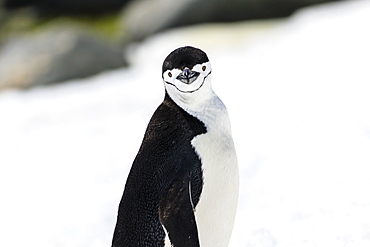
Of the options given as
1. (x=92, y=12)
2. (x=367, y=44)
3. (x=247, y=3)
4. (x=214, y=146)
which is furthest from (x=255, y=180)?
(x=92, y=12)

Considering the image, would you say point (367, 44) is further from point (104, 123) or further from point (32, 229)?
point (32, 229)

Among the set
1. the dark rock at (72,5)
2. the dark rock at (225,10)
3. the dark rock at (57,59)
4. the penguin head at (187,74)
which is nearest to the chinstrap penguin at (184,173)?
Result: the penguin head at (187,74)

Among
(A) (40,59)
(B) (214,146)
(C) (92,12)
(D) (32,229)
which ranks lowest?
(D) (32,229)

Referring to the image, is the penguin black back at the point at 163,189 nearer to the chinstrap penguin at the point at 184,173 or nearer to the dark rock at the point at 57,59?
the chinstrap penguin at the point at 184,173

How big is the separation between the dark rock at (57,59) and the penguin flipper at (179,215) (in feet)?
12.3

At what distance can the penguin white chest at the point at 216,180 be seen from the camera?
1571 millimetres

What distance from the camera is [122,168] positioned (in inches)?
114

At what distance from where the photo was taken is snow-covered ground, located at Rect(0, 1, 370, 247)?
2.15 m

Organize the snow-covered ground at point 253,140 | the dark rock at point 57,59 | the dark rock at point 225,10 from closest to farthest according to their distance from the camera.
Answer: the snow-covered ground at point 253,140 → the dark rock at point 57,59 → the dark rock at point 225,10

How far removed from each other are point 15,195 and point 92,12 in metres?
6.66

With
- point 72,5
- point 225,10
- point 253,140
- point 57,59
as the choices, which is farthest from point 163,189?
point 72,5

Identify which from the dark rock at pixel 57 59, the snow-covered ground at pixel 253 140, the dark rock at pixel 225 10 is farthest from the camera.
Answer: the dark rock at pixel 225 10

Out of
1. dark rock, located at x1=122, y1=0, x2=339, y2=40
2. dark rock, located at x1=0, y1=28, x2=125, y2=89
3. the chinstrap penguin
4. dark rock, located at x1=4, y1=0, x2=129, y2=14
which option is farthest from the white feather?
dark rock, located at x1=4, y1=0, x2=129, y2=14

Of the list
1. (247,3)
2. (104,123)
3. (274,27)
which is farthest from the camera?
(247,3)
